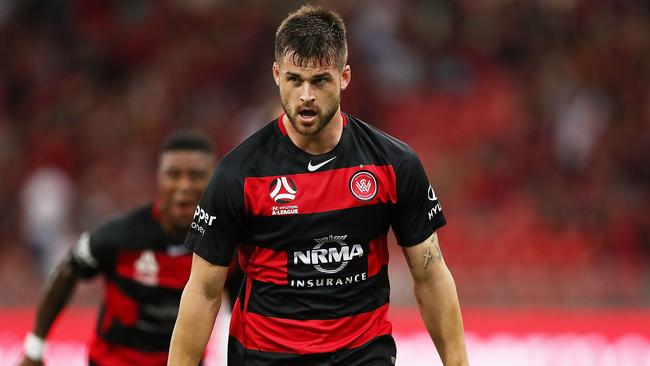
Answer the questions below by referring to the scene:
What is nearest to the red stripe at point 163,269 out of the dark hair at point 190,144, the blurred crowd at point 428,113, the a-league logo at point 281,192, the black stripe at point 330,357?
the dark hair at point 190,144

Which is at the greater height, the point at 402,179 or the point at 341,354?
the point at 402,179

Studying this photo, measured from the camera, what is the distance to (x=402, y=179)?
4355 millimetres

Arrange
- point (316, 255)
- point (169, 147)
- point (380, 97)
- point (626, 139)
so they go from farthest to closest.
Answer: point (380, 97)
point (626, 139)
point (169, 147)
point (316, 255)

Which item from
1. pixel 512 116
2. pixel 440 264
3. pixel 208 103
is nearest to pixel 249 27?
pixel 208 103

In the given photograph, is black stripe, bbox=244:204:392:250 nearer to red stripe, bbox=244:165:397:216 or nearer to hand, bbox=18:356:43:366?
red stripe, bbox=244:165:397:216

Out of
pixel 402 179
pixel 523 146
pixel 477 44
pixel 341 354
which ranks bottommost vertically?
pixel 341 354

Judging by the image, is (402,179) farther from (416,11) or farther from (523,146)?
(416,11)

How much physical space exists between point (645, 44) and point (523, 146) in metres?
1.91

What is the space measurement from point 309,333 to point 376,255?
1.24 ft

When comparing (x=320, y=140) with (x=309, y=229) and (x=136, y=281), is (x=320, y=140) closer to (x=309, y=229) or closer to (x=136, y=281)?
(x=309, y=229)

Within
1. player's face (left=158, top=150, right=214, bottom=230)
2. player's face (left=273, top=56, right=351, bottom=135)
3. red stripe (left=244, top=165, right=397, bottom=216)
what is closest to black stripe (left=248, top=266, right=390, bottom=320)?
red stripe (left=244, top=165, right=397, bottom=216)

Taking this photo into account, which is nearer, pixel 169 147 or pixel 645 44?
pixel 169 147

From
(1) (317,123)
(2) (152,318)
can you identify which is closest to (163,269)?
(2) (152,318)

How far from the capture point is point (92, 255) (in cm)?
625
